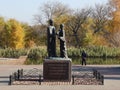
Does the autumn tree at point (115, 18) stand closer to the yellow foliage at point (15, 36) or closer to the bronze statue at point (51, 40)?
the yellow foliage at point (15, 36)

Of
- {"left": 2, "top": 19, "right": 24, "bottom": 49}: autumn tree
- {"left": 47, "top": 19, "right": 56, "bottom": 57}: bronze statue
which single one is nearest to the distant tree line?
{"left": 2, "top": 19, "right": 24, "bottom": 49}: autumn tree

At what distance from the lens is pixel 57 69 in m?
24.1

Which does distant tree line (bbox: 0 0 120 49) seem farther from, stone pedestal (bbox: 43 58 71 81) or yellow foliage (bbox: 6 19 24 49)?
stone pedestal (bbox: 43 58 71 81)

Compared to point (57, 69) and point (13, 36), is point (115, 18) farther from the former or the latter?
point (57, 69)

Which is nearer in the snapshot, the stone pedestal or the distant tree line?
the stone pedestal

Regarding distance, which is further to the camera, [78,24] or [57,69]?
[78,24]

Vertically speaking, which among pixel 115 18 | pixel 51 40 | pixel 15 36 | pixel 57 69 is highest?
pixel 115 18

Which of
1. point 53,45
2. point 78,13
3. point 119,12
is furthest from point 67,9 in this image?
point 53,45

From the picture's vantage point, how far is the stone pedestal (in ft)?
78.8

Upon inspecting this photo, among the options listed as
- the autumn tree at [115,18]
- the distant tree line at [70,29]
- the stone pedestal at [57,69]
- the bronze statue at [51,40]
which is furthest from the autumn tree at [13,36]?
the stone pedestal at [57,69]

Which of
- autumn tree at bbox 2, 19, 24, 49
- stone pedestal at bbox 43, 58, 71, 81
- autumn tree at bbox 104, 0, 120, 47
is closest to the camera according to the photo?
stone pedestal at bbox 43, 58, 71, 81

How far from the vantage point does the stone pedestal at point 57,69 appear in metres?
24.0

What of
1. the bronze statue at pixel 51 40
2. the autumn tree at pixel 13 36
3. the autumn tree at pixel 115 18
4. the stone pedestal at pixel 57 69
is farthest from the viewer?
the autumn tree at pixel 13 36

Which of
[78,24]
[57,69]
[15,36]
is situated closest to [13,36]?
[15,36]
